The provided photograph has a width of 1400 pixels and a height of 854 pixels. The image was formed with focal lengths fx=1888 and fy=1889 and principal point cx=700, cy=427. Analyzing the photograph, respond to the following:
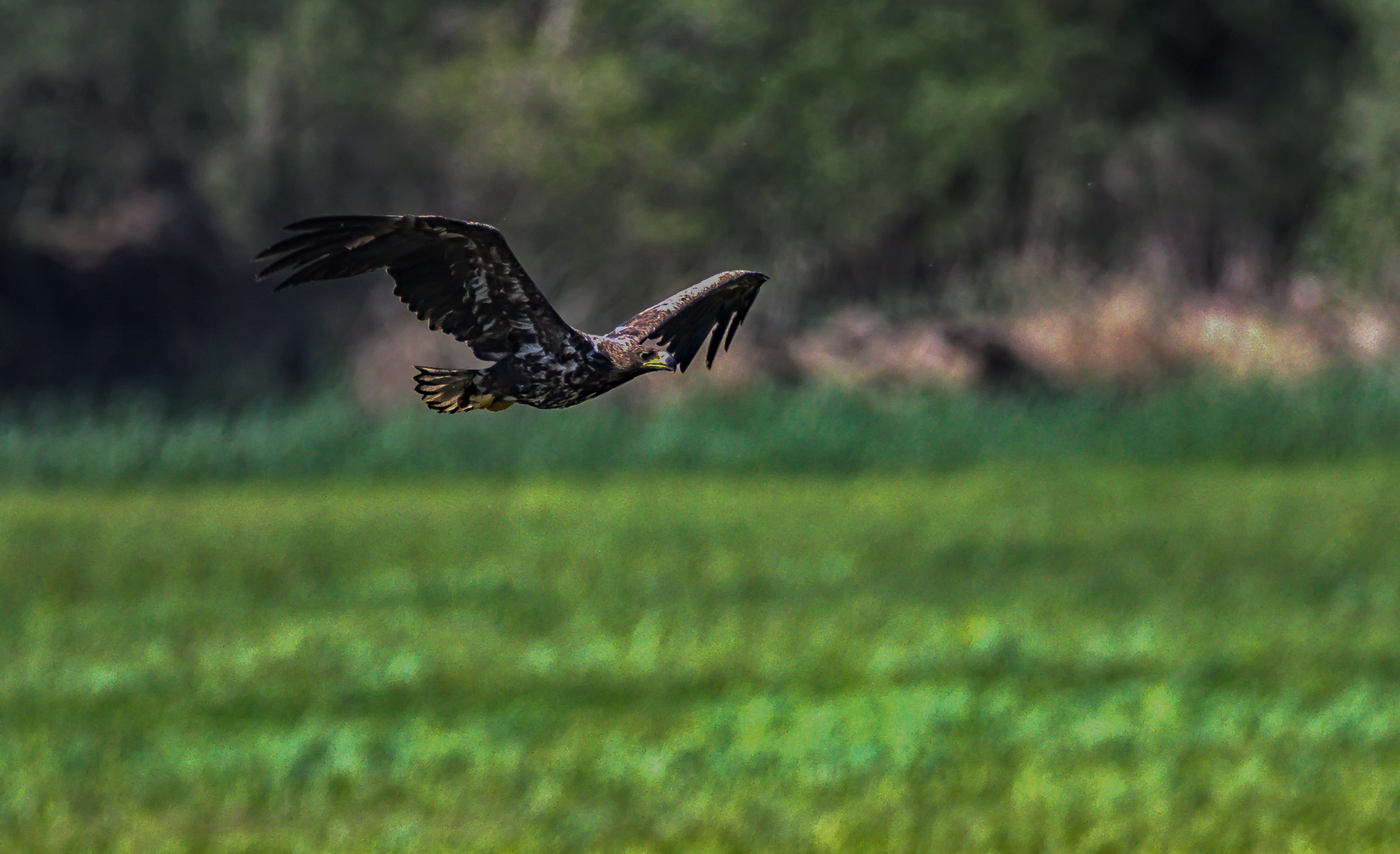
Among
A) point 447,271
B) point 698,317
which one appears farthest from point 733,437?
point 447,271

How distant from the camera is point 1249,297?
25688 mm

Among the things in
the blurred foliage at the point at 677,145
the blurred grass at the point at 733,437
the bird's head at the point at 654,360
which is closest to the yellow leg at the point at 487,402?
the bird's head at the point at 654,360

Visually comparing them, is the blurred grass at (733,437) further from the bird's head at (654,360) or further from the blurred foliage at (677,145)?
the bird's head at (654,360)

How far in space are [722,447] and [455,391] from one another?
58.7 ft

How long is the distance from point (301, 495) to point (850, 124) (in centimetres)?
961

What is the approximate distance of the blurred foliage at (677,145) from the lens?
23719mm

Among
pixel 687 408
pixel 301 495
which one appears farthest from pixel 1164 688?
pixel 301 495

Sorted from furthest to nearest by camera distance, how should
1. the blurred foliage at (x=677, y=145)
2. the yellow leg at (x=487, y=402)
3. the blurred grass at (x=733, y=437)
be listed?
the blurred foliage at (x=677, y=145) < the blurred grass at (x=733, y=437) < the yellow leg at (x=487, y=402)

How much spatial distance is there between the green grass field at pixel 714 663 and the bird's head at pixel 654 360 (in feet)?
25.9

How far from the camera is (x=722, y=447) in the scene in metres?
19.2

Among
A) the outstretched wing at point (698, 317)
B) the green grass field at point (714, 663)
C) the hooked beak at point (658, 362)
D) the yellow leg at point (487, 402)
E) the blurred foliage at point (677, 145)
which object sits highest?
the blurred foliage at point (677, 145)

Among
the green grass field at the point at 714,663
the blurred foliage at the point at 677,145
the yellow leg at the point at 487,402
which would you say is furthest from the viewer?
the blurred foliage at the point at 677,145

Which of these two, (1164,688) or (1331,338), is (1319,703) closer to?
(1164,688)

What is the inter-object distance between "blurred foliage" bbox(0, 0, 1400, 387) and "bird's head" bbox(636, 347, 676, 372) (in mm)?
20415
